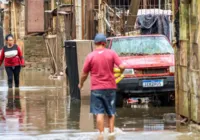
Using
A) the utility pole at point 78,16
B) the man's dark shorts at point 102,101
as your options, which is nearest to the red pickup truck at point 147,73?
the man's dark shorts at point 102,101

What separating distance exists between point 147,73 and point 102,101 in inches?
193

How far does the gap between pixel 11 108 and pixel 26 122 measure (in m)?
2.79

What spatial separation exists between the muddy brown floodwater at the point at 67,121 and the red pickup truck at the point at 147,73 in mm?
408

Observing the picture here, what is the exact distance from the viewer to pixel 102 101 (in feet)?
36.0

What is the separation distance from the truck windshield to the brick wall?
87.8 feet

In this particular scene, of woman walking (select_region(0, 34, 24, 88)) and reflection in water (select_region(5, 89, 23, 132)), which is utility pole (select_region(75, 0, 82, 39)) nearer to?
woman walking (select_region(0, 34, 24, 88))

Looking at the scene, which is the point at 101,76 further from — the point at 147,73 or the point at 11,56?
the point at 11,56

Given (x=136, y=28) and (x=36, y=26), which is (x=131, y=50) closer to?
(x=136, y=28)

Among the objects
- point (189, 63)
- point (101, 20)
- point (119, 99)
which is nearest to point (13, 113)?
point (119, 99)

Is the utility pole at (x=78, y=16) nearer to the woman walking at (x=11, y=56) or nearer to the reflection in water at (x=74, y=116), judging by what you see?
the woman walking at (x=11, y=56)

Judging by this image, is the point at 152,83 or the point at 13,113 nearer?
the point at 13,113

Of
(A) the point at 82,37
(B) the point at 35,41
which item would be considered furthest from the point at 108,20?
(B) the point at 35,41

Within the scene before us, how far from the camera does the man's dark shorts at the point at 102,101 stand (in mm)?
10898

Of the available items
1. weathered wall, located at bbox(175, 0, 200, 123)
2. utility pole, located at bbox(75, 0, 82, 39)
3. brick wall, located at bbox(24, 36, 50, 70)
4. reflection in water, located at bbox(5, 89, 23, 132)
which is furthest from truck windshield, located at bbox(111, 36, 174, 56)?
brick wall, located at bbox(24, 36, 50, 70)
